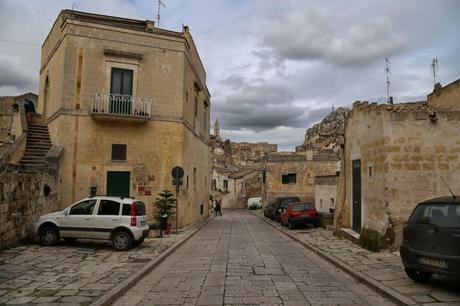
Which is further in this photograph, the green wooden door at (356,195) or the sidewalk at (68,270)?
the green wooden door at (356,195)

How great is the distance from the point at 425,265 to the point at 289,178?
32.8 metres

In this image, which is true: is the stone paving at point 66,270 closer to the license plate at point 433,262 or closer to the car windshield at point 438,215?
the license plate at point 433,262

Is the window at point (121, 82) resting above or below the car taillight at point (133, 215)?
above

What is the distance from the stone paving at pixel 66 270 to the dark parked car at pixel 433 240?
587 centimetres

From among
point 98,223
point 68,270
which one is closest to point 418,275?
point 68,270

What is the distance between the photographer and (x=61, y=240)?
1322 cm

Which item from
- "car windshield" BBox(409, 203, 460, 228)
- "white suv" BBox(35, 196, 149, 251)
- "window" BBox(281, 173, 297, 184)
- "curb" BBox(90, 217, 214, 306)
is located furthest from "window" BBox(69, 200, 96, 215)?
"window" BBox(281, 173, 297, 184)

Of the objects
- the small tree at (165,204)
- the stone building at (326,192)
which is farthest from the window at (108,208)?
the stone building at (326,192)

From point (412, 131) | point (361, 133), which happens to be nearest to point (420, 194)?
point (412, 131)

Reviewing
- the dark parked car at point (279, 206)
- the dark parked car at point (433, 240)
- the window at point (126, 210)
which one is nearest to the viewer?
the dark parked car at point (433, 240)

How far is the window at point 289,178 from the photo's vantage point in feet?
130

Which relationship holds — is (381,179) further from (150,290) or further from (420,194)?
(150,290)

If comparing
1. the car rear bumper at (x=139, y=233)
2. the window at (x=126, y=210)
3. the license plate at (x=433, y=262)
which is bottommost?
the car rear bumper at (x=139, y=233)

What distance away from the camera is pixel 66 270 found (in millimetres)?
8828
